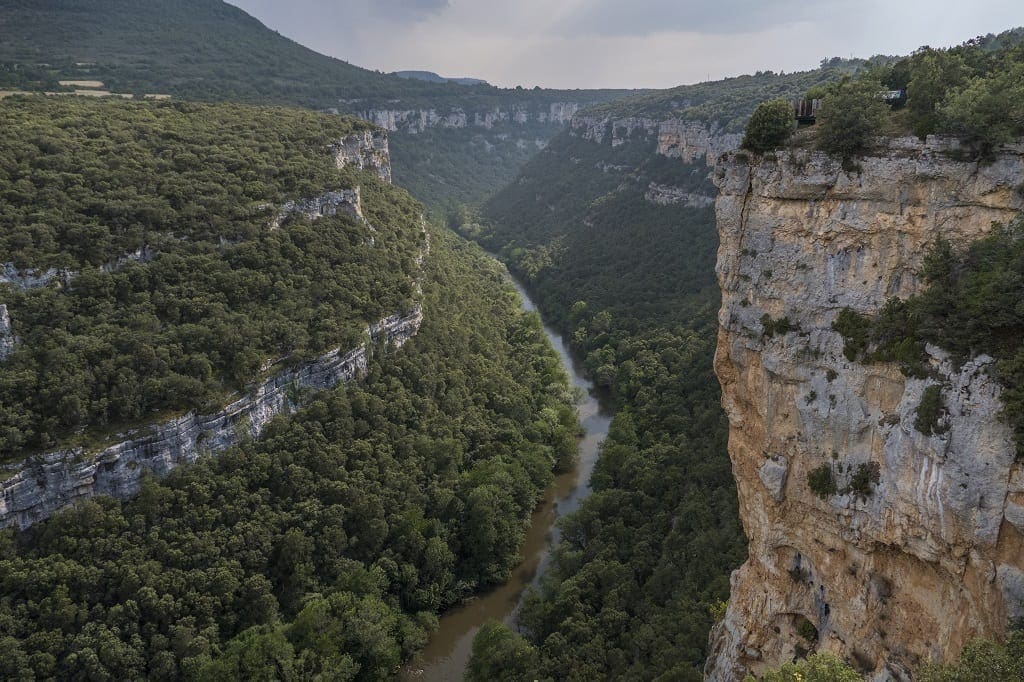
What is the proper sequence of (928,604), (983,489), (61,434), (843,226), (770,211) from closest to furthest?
(983,489) → (928,604) → (843,226) → (770,211) → (61,434)

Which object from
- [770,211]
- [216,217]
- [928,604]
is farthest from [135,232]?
[928,604]

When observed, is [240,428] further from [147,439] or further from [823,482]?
[823,482]

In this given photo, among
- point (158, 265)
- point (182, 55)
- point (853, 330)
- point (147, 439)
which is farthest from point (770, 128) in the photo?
point (182, 55)

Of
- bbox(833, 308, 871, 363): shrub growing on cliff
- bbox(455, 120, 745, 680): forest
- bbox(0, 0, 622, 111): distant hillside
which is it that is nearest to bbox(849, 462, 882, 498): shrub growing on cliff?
bbox(833, 308, 871, 363): shrub growing on cliff

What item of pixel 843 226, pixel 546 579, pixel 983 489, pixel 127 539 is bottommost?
pixel 546 579

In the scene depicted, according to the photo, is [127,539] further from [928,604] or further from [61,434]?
[928,604]
